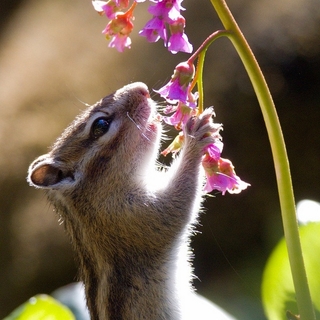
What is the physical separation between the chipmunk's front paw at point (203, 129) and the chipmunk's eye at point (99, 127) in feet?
1.90

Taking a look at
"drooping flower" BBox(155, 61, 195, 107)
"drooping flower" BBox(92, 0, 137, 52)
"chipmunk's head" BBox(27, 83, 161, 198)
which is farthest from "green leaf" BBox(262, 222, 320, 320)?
"drooping flower" BBox(92, 0, 137, 52)

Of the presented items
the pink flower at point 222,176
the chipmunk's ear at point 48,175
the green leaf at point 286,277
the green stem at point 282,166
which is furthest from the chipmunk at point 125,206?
the green stem at point 282,166

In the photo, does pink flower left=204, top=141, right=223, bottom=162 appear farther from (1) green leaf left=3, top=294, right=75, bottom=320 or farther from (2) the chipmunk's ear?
(1) green leaf left=3, top=294, right=75, bottom=320

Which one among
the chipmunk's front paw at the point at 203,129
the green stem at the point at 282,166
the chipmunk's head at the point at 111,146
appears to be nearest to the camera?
the green stem at the point at 282,166

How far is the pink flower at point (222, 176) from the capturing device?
1.43 meters

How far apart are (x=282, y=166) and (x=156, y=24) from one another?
0.41 meters

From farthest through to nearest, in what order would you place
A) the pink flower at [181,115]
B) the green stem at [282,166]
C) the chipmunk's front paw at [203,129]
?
the chipmunk's front paw at [203,129], the pink flower at [181,115], the green stem at [282,166]

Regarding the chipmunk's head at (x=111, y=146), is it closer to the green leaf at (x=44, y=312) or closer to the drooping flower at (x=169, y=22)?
the green leaf at (x=44, y=312)

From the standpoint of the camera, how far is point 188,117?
1.42 m

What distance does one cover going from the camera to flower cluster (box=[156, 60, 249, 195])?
1.28 m

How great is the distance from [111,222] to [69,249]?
250cm

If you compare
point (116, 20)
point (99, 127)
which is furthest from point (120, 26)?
point (99, 127)

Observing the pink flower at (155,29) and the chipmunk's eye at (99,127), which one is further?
the chipmunk's eye at (99,127)

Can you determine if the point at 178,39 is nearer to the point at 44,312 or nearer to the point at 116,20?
the point at 116,20
